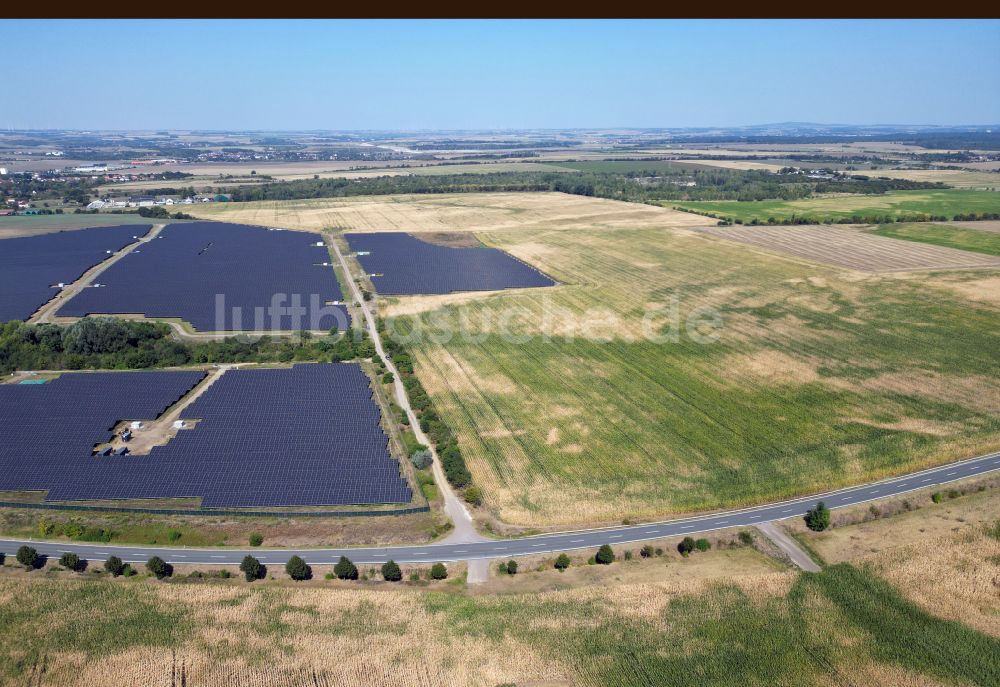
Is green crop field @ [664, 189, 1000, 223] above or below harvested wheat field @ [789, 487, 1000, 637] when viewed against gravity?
above

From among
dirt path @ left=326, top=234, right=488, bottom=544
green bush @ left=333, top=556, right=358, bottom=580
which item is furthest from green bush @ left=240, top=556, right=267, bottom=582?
dirt path @ left=326, top=234, right=488, bottom=544

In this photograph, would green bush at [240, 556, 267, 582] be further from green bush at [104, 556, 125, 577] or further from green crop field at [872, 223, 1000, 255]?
green crop field at [872, 223, 1000, 255]

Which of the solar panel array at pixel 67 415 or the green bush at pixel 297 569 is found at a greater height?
the solar panel array at pixel 67 415

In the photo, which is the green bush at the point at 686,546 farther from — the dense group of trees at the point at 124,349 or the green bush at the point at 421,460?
the dense group of trees at the point at 124,349

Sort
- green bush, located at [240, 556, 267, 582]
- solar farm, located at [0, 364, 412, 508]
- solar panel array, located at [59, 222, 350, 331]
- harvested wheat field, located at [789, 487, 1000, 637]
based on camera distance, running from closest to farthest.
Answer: harvested wheat field, located at [789, 487, 1000, 637] < green bush, located at [240, 556, 267, 582] < solar farm, located at [0, 364, 412, 508] < solar panel array, located at [59, 222, 350, 331]

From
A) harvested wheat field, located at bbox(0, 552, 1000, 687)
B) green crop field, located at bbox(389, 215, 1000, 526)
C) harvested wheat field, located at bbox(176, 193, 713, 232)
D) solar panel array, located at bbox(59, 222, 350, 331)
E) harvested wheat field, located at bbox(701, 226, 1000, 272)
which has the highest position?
harvested wheat field, located at bbox(176, 193, 713, 232)

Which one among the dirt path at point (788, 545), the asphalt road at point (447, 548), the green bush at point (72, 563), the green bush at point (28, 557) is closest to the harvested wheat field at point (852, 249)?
the dirt path at point (788, 545)
